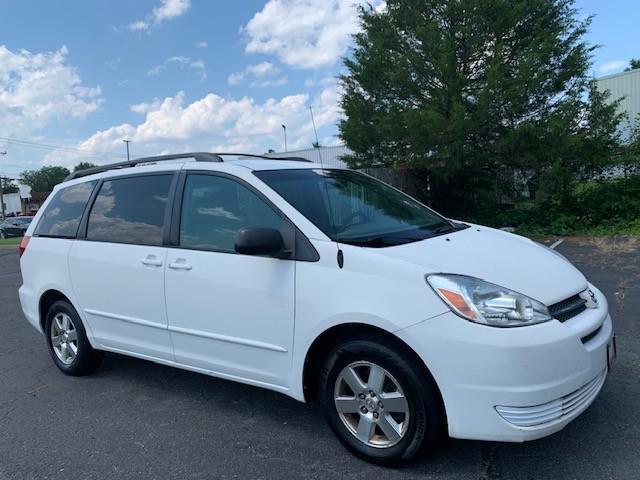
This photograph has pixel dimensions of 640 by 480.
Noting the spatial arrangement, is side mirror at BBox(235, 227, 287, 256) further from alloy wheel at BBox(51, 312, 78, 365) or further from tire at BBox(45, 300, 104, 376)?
alloy wheel at BBox(51, 312, 78, 365)

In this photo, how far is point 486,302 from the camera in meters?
2.77

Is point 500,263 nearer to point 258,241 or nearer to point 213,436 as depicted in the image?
point 258,241

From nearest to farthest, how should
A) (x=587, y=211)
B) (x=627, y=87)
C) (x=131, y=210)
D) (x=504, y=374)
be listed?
(x=504, y=374) → (x=131, y=210) → (x=587, y=211) → (x=627, y=87)

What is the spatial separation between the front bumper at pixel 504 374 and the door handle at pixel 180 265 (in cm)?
165

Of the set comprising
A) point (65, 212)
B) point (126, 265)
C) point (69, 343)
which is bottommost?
point (69, 343)

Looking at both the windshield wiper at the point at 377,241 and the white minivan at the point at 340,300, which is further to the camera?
the windshield wiper at the point at 377,241

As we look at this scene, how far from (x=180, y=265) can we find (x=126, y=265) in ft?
2.02

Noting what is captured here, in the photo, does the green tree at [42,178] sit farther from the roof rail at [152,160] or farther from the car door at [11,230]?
the roof rail at [152,160]

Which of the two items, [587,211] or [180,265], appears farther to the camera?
[587,211]

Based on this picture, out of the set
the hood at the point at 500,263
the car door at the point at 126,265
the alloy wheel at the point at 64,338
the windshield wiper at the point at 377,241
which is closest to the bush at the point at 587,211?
the hood at the point at 500,263

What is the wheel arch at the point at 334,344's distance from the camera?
288 cm

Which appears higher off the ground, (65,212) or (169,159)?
(169,159)

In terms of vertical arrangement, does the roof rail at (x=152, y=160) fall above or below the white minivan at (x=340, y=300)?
above

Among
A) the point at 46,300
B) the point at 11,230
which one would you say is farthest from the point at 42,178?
the point at 46,300
